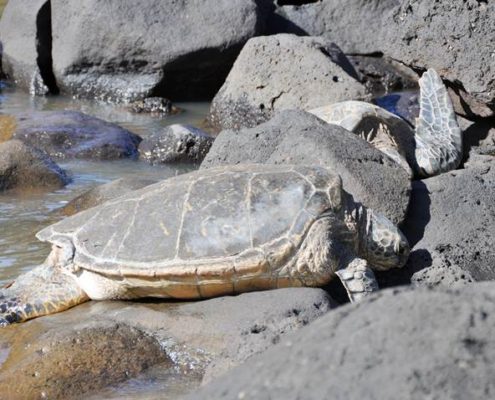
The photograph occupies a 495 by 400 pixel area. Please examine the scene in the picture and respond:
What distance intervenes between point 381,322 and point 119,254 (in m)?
2.83

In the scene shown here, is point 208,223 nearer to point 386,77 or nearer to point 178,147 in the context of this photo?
point 178,147

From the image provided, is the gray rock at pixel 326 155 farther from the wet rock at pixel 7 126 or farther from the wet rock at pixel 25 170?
the wet rock at pixel 7 126

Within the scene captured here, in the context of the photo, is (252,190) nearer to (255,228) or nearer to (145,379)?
(255,228)

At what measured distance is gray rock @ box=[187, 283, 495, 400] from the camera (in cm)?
243

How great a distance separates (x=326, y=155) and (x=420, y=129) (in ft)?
7.82

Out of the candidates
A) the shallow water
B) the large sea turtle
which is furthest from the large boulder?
the large sea turtle

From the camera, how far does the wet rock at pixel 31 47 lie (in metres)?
15.4

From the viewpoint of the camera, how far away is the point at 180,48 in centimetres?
1423

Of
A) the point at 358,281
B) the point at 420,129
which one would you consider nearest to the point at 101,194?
the point at 420,129

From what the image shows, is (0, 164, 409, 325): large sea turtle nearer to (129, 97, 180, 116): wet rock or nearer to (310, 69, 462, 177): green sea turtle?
(310, 69, 462, 177): green sea turtle

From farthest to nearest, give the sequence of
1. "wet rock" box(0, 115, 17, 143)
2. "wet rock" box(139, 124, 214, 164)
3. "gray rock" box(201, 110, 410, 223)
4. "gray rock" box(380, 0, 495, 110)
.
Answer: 1. "wet rock" box(0, 115, 17, 143)
2. "wet rock" box(139, 124, 214, 164)
3. "gray rock" box(380, 0, 495, 110)
4. "gray rock" box(201, 110, 410, 223)

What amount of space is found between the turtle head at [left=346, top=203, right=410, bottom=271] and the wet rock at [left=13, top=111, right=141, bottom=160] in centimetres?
580

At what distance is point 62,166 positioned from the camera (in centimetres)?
1054

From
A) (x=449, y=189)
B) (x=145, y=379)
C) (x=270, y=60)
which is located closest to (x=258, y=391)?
(x=145, y=379)
